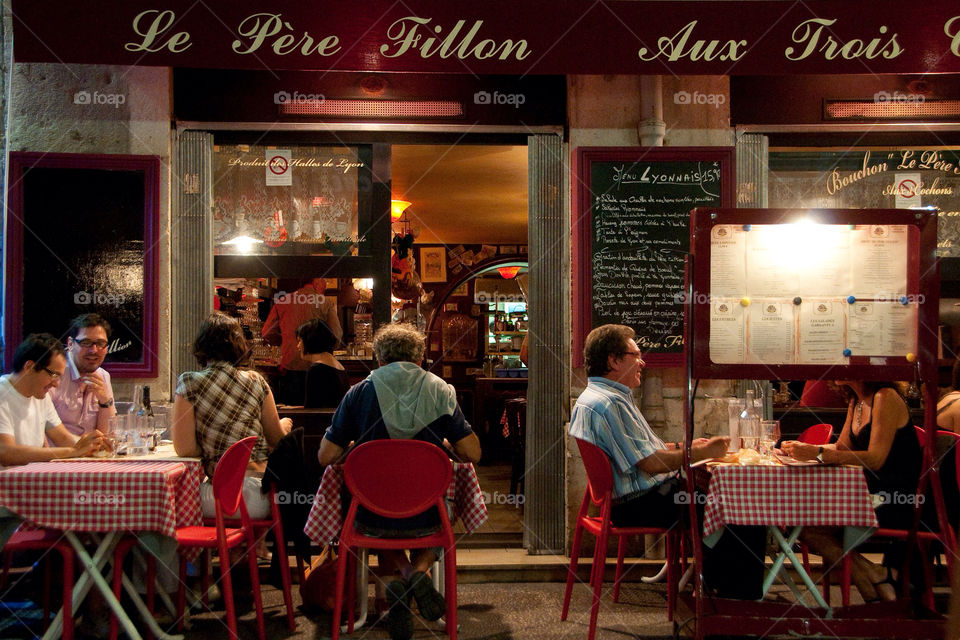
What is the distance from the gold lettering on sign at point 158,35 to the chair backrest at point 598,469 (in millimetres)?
3277

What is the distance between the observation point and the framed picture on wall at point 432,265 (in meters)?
12.0

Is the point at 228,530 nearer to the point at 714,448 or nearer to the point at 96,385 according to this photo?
the point at 96,385

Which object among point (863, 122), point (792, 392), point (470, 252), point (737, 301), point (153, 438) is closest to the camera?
point (737, 301)

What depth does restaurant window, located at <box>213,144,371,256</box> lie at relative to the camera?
543 cm

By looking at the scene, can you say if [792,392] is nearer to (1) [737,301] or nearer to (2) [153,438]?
(1) [737,301]

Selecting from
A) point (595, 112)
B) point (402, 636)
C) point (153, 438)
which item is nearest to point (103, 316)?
point (153, 438)

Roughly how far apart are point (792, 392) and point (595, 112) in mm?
2618

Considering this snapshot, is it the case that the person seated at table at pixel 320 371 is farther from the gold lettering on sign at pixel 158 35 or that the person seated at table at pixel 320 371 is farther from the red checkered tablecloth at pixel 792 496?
the red checkered tablecloth at pixel 792 496

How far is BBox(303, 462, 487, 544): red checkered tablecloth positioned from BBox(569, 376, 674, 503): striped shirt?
597 millimetres

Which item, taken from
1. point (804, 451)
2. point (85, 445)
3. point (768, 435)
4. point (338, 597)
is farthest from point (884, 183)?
point (85, 445)

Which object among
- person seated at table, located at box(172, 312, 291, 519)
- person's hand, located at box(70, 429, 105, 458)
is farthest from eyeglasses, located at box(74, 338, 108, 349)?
person's hand, located at box(70, 429, 105, 458)

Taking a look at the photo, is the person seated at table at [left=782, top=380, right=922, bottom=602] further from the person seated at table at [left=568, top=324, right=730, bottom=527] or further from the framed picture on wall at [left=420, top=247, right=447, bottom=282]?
the framed picture on wall at [left=420, top=247, right=447, bottom=282]

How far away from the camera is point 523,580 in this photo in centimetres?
509

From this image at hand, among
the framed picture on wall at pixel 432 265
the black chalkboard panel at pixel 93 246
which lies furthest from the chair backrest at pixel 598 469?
the framed picture on wall at pixel 432 265
